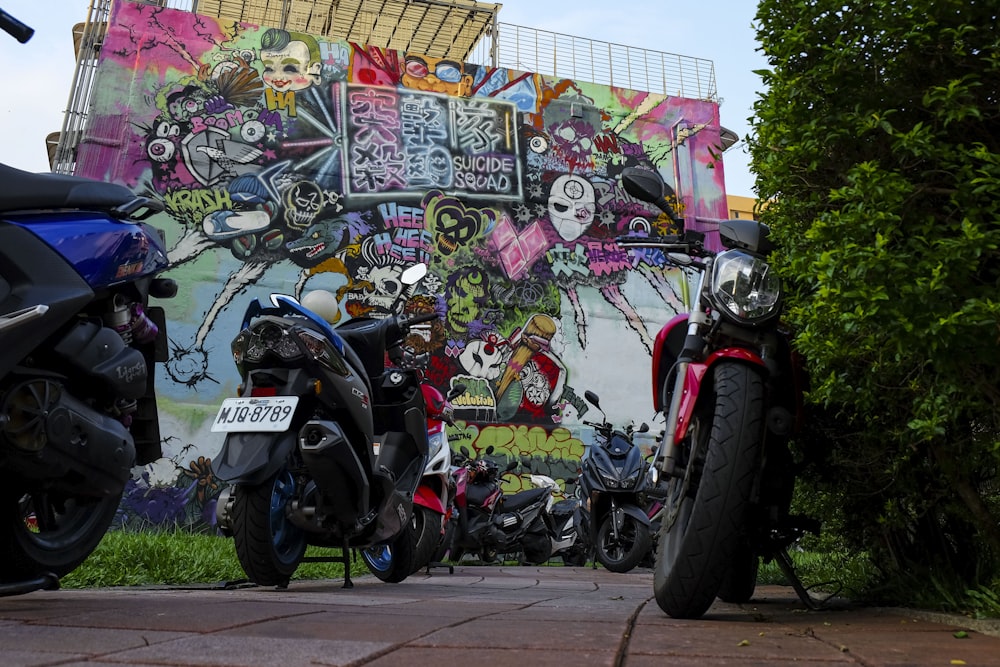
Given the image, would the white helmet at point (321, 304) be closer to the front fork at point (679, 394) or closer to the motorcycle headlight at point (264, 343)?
the motorcycle headlight at point (264, 343)

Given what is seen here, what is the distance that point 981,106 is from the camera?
2.73m

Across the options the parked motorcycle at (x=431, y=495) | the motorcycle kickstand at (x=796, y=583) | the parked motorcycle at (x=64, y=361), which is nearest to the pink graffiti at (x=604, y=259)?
the parked motorcycle at (x=431, y=495)

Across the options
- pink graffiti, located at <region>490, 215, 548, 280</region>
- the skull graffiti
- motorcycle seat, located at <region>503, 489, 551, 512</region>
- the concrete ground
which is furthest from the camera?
pink graffiti, located at <region>490, 215, 548, 280</region>

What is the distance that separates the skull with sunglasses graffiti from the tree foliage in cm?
1843

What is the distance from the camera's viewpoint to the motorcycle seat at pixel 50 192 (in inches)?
123

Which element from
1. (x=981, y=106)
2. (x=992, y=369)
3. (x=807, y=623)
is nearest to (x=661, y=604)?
(x=807, y=623)

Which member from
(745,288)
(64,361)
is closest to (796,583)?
(745,288)

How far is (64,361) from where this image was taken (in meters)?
3.15

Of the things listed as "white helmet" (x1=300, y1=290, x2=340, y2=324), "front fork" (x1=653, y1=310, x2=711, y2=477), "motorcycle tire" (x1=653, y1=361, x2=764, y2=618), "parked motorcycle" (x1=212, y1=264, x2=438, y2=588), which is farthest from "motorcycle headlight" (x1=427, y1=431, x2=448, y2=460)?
"motorcycle tire" (x1=653, y1=361, x2=764, y2=618)

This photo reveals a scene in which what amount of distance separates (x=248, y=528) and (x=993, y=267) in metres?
3.19

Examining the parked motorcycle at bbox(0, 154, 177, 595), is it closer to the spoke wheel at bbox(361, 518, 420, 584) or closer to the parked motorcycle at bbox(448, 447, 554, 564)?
the spoke wheel at bbox(361, 518, 420, 584)

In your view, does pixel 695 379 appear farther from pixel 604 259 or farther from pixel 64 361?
pixel 604 259

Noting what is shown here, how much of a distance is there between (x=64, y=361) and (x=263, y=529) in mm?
1429

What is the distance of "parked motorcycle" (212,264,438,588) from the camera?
4.28m
